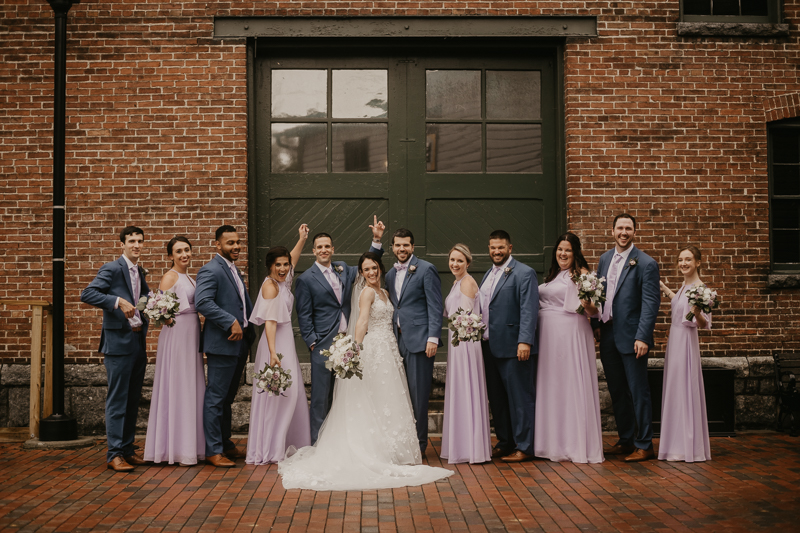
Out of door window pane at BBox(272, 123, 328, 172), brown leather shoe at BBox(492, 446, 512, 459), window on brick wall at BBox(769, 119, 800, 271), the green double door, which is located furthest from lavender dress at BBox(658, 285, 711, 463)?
door window pane at BBox(272, 123, 328, 172)

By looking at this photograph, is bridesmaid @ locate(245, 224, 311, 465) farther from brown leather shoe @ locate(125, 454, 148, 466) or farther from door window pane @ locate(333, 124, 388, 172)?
door window pane @ locate(333, 124, 388, 172)

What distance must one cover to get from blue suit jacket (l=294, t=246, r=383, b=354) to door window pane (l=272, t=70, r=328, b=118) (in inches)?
111

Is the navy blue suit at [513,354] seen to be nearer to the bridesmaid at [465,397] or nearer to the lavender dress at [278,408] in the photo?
the bridesmaid at [465,397]

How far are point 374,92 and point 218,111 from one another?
6.43 ft

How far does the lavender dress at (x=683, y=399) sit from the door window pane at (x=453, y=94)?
3.69 m

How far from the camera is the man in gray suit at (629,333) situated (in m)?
7.50

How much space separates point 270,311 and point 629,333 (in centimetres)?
355

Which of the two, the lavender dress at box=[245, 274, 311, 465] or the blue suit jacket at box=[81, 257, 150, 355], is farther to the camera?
the lavender dress at box=[245, 274, 311, 465]

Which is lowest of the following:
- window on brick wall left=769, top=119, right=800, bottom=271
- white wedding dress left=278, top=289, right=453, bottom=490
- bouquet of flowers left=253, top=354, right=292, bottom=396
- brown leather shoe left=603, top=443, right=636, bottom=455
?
brown leather shoe left=603, top=443, right=636, bottom=455

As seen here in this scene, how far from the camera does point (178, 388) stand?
7.35 metres

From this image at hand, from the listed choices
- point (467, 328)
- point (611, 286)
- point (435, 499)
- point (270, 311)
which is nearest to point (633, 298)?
point (611, 286)

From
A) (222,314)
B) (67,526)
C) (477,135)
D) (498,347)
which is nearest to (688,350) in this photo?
(498,347)

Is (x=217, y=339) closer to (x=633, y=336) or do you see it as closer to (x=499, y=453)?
(x=499, y=453)

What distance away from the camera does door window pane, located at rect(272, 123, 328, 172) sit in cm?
972
